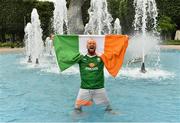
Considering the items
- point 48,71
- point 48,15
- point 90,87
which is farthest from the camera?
point 48,15

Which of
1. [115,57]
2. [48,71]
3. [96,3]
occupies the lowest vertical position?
[48,71]

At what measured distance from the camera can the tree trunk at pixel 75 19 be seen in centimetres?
2783

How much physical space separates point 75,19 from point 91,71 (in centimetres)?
1941

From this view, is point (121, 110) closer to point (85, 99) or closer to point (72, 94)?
point (85, 99)

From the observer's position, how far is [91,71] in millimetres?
8898

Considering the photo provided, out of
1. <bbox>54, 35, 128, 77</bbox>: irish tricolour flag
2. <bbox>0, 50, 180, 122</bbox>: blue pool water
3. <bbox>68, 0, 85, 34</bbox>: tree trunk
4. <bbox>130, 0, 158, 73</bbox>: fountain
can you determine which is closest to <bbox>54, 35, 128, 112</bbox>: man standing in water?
<bbox>54, 35, 128, 77</bbox>: irish tricolour flag

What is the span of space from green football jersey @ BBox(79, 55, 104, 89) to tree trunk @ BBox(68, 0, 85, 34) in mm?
18652

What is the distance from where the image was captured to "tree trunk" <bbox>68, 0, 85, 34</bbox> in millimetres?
27828

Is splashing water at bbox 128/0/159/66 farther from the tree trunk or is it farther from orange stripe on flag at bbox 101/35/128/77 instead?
orange stripe on flag at bbox 101/35/128/77


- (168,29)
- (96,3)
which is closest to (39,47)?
(96,3)

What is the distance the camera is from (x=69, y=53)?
924cm

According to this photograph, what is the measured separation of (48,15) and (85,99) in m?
36.2

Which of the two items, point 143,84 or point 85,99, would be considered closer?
point 85,99

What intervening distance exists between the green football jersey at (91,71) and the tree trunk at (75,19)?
1865 centimetres
